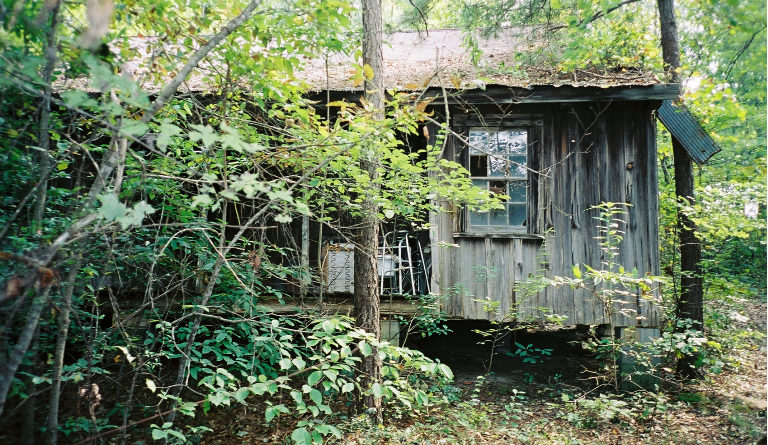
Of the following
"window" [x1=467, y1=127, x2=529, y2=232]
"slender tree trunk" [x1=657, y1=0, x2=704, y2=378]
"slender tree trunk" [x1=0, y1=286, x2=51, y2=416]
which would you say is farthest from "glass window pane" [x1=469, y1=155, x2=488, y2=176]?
"slender tree trunk" [x1=0, y1=286, x2=51, y2=416]

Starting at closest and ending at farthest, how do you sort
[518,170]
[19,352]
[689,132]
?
[19,352] < [689,132] < [518,170]

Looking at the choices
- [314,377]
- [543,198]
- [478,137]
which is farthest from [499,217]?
[314,377]

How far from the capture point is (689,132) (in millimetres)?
6023

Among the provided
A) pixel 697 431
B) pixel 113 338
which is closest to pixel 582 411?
pixel 697 431

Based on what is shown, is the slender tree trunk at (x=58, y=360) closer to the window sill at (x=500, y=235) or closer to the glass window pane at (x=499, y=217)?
the window sill at (x=500, y=235)

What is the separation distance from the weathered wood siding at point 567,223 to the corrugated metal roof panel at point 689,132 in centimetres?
32

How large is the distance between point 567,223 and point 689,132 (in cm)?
213

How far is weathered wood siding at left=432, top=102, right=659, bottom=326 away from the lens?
6.15 meters

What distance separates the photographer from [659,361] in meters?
6.06

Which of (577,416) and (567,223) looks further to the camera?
(567,223)

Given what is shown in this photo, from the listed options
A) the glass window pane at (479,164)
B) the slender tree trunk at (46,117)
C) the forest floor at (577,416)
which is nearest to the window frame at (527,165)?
the glass window pane at (479,164)

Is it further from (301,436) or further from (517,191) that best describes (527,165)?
(301,436)

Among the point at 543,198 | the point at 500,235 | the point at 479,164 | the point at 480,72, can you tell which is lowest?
the point at 500,235

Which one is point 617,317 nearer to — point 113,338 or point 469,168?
point 469,168
